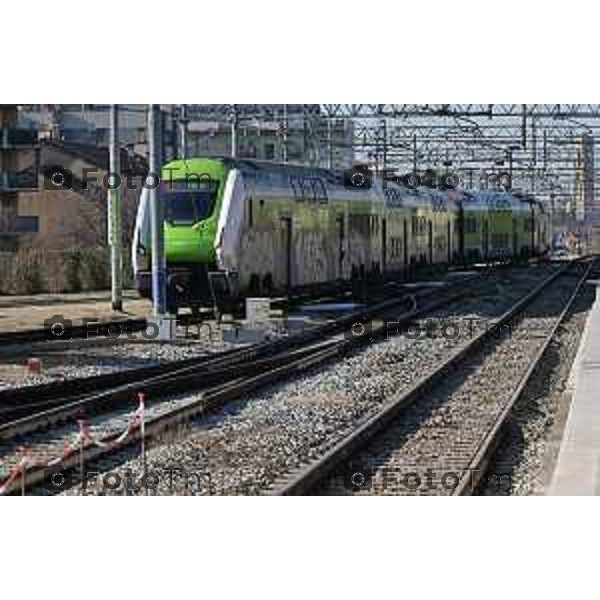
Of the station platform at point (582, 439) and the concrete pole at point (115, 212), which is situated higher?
the concrete pole at point (115, 212)

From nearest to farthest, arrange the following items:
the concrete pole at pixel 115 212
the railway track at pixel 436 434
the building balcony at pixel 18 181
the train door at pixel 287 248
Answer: the railway track at pixel 436 434 < the train door at pixel 287 248 < the concrete pole at pixel 115 212 < the building balcony at pixel 18 181

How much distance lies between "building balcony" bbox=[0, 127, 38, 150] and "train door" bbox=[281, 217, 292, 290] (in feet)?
56.8

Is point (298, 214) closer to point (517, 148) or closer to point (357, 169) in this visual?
point (357, 169)

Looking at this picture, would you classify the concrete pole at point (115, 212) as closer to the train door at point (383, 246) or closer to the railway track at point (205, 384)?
the railway track at point (205, 384)

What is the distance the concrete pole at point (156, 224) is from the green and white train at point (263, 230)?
1.29 feet

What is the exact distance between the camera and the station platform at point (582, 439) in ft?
26.5

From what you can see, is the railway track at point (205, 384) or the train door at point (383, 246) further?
the train door at point (383, 246)

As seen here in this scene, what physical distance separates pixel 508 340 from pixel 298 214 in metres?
5.05

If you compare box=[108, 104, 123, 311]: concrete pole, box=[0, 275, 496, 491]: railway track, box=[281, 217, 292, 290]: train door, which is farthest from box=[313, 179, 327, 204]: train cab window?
box=[108, 104, 123, 311]: concrete pole

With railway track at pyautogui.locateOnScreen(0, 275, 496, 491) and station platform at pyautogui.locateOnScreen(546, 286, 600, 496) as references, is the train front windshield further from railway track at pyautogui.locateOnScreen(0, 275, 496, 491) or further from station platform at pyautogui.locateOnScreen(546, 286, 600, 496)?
station platform at pyautogui.locateOnScreen(546, 286, 600, 496)

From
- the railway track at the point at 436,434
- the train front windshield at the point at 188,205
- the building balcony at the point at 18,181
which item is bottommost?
the railway track at the point at 436,434

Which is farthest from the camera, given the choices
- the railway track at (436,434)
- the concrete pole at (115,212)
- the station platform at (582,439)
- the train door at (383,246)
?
the train door at (383,246)

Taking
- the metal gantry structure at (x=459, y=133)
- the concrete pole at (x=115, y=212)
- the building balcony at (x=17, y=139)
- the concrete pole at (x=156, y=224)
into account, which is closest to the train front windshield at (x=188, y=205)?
the concrete pole at (x=156, y=224)

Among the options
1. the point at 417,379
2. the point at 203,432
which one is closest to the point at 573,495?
the point at 203,432
